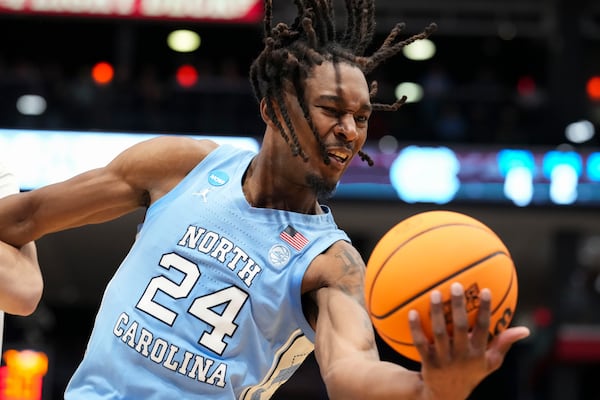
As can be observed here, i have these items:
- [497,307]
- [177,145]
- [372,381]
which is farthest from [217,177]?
[497,307]

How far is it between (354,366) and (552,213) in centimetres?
1356

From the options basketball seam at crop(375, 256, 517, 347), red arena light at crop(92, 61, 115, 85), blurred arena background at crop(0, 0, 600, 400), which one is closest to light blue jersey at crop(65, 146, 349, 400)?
basketball seam at crop(375, 256, 517, 347)

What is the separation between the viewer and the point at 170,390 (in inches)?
147

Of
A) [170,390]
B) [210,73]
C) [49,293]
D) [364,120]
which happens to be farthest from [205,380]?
[49,293]

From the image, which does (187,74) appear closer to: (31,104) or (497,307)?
(31,104)

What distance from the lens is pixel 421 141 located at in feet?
51.3

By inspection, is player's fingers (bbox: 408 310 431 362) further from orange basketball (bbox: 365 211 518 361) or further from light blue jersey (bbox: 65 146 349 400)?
light blue jersey (bbox: 65 146 349 400)

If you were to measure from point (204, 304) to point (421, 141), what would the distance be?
12064 mm

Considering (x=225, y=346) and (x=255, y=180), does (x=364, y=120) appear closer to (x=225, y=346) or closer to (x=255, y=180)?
(x=255, y=180)

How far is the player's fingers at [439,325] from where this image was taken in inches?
107

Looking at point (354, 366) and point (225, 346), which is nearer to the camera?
point (354, 366)

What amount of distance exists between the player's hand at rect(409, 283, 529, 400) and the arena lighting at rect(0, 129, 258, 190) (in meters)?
12.4

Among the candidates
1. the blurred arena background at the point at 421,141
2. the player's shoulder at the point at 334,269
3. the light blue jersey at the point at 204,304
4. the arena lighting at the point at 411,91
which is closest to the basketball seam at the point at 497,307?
the player's shoulder at the point at 334,269

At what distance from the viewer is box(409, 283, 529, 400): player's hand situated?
2719 mm
